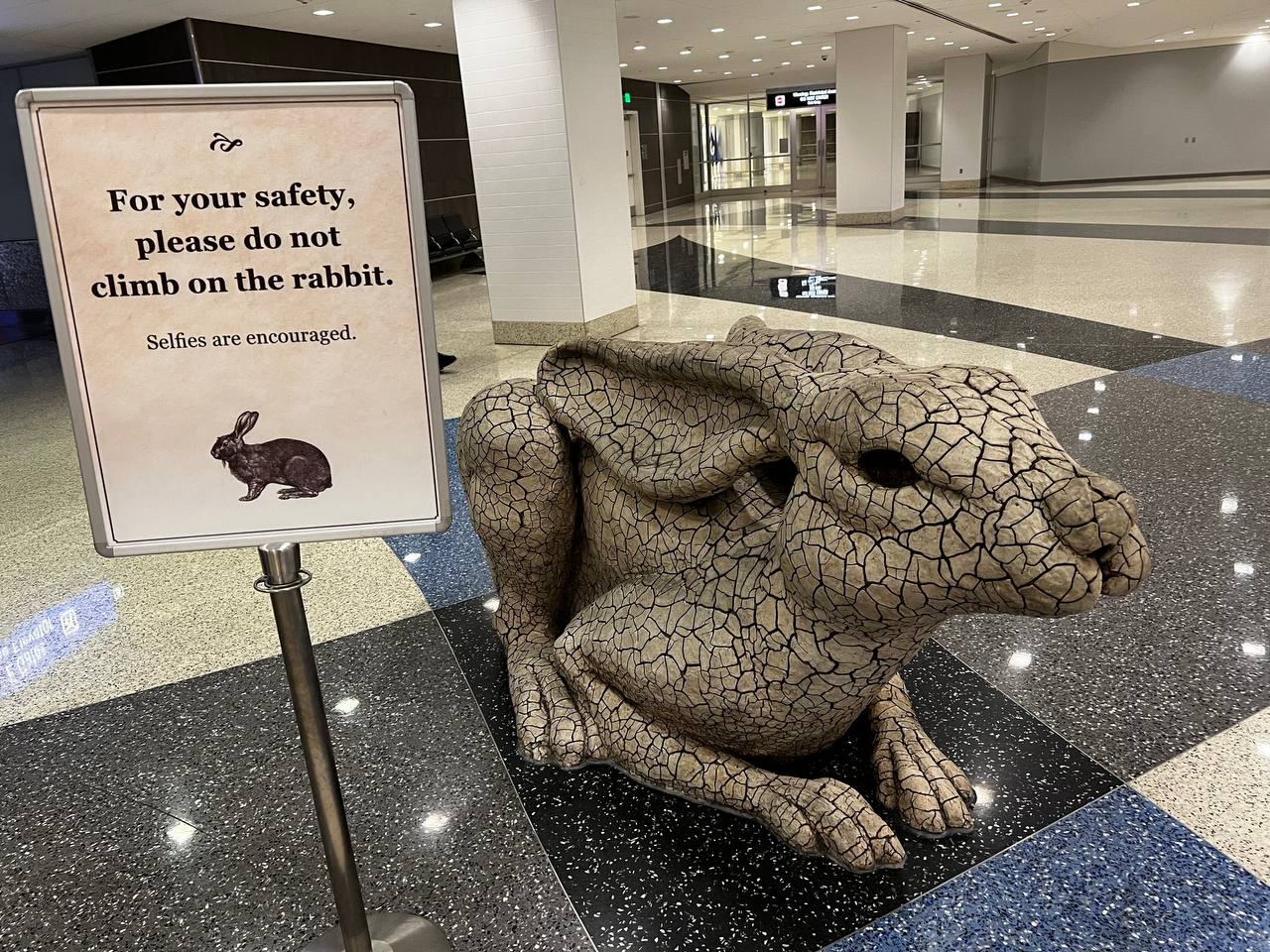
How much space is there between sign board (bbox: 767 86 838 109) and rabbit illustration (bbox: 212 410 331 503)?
93.7ft

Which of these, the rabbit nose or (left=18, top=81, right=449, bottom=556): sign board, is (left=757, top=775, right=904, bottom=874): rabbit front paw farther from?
(left=18, top=81, right=449, bottom=556): sign board

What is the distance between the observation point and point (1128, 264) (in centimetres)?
850

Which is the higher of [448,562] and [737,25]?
[737,25]

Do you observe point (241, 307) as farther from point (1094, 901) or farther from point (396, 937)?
point (1094, 901)

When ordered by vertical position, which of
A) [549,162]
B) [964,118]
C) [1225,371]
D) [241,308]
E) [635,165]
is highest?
[964,118]

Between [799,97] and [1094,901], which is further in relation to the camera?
[799,97]

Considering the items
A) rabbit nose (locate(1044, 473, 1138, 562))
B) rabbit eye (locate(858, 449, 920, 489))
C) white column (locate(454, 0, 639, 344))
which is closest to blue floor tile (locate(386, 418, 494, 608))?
rabbit eye (locate(858, 449, 920, 489))

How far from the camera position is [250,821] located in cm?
181

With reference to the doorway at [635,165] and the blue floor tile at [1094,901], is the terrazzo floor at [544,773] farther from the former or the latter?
the doorway at [635,165]

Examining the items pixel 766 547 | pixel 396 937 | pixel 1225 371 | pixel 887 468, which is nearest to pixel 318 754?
pixel 396 937

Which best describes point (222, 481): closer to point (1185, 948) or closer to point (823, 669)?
point (823, 669)

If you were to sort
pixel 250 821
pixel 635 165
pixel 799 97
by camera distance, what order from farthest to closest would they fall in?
pixel 799 97 → pixel 635 165 → pixel 250 821

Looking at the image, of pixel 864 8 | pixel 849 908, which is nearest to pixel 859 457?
pixel 849 908

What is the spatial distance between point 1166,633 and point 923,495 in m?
1.60
